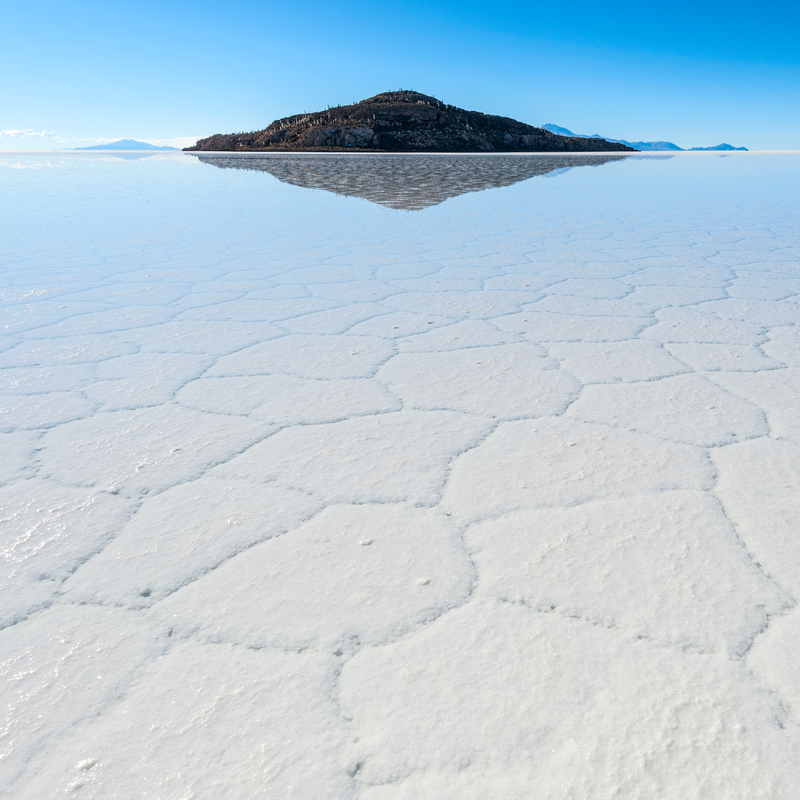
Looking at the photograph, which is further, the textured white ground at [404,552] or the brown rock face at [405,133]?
the brown rock face at [405,133]

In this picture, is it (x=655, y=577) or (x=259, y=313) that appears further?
(x=259, y=313)

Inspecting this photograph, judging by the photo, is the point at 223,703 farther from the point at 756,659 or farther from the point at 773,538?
the point at 773,538

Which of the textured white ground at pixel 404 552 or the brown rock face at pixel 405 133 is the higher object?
the brown rock face at pixel 405 133

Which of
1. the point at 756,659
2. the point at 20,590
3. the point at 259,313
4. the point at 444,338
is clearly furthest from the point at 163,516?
the point at 259,313

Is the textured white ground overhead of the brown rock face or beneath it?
beneath

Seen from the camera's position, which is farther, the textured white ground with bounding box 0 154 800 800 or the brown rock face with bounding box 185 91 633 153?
the brown rock face with bounding box 185 91 633 153
